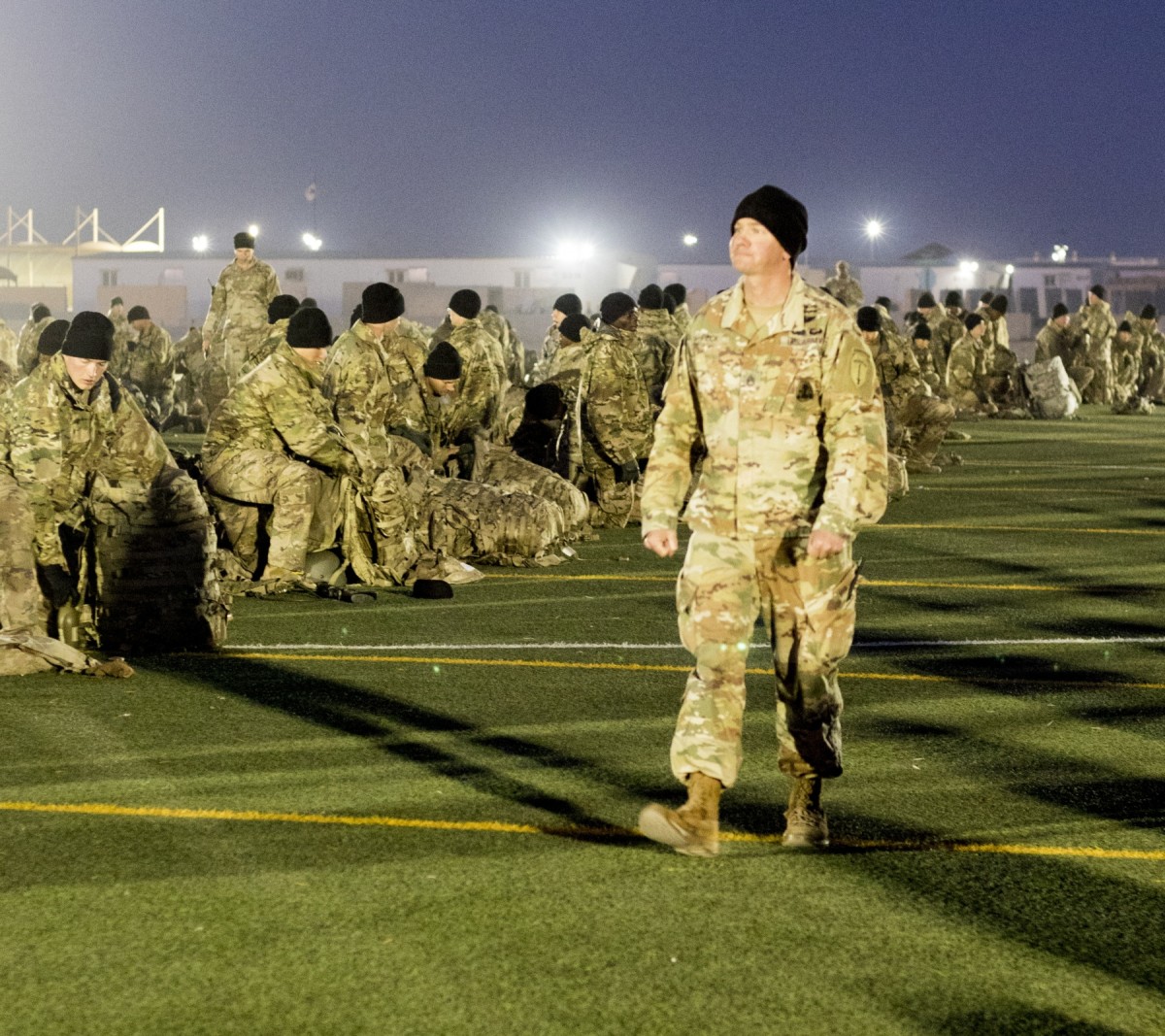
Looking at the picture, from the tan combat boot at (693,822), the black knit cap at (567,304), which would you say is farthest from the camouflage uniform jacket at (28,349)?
the tan combat boot at (693,822)

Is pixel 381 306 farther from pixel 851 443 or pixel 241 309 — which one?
pixel 241 309

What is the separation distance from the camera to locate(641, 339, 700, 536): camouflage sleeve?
18.1ft

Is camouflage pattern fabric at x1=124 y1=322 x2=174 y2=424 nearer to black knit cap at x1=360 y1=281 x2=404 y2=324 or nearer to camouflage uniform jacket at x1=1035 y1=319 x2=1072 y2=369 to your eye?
black knit cap at x1=360 y1=281 x2=404 y2=324

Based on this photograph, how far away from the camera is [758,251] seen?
5.40 metres

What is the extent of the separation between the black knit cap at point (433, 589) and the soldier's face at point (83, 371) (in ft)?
9.73

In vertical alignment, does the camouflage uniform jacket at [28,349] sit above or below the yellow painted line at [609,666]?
above

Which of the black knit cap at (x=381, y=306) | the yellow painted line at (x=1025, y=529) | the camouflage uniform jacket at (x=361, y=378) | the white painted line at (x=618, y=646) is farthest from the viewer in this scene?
the yellow painted line at (x=1025, y=529)

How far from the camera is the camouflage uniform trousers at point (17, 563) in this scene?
8266mm

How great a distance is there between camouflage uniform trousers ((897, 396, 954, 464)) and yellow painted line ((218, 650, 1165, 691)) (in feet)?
40.0

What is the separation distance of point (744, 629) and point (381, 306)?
26.7ft

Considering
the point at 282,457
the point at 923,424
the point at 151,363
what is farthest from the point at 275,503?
the point at 151,363

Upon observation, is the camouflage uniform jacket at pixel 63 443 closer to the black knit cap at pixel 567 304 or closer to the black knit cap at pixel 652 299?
the black knit cap at pixel 567 304

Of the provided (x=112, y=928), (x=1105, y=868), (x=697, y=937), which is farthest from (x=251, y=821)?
(x=1105, y=868)

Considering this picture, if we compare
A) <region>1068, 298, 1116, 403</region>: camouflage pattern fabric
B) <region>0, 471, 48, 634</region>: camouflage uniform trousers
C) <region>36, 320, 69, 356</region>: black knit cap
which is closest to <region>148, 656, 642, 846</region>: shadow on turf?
<region>0, 471, 48, 634</region>: camouflage uniform trousers
